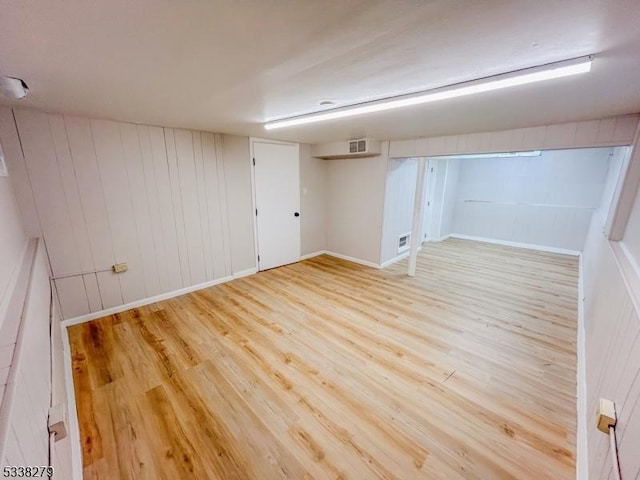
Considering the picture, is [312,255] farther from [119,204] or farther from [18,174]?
[18,174]

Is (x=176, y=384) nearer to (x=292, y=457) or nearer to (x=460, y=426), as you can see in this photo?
(x=292, y=457)

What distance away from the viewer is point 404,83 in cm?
172

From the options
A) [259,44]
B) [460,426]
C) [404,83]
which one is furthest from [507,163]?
[259,44]

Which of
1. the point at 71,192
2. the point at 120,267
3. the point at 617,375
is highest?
the point at 71,192

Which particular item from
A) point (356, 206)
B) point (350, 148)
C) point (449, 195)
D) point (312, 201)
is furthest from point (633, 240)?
point (449, 195)

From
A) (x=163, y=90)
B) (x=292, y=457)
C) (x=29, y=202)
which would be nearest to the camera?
(x=292, y=457)

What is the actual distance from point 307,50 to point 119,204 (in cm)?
290

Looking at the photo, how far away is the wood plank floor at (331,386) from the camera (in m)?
1.52

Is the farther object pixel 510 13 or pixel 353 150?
pixel 353 150

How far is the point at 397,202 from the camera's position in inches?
188

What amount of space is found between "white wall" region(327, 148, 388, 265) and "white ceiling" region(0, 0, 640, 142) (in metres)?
2.34

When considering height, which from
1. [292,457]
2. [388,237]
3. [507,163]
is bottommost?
[292,457]

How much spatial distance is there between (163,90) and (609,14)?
92.7 inches

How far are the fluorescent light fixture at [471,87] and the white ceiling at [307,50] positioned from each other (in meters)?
0.07
